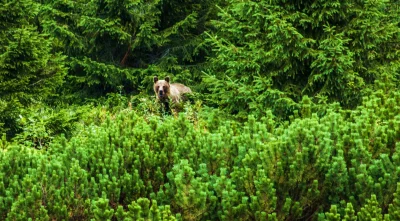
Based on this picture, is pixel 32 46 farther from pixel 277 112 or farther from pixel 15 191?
pixel 15 191

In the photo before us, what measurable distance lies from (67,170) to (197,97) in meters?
9.04

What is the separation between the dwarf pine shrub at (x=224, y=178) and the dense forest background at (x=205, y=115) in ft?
0.04

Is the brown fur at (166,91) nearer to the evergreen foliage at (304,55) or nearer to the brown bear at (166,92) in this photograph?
the brown bear at (166,92)

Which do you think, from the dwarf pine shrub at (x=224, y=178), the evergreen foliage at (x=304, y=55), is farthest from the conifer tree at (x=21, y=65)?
the dwarf pine shrub at (x=224, y=178)

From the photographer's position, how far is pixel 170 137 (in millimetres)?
5773

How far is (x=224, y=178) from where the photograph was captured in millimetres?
4922

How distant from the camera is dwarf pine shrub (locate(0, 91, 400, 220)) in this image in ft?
15.7

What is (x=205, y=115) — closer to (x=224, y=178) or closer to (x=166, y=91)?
(x=166, y=91)

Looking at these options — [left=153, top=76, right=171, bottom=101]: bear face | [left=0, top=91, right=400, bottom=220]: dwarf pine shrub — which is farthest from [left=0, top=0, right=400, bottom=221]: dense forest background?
[left=153, top=76, right=171, bottom=101]: bear face

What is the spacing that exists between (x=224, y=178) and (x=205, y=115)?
550 cm

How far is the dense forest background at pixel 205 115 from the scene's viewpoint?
4.90 meters

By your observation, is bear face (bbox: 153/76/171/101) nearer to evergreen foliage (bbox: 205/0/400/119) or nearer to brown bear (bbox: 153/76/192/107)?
brown bear (bbox: 153/76/192/107)

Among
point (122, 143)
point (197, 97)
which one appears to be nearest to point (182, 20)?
point (197, 97)

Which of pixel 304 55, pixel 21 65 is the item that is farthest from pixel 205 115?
pixel 21 65
